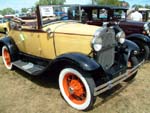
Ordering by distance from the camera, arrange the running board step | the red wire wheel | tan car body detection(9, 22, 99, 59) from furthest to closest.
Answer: the running board step, tan car body detection(9, 22, 99, 59), the red wire wheel

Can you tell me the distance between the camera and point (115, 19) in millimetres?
7598

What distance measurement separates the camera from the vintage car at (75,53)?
322 cm

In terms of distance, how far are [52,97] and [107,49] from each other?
1.33 m

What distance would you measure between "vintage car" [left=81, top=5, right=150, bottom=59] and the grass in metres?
2.09

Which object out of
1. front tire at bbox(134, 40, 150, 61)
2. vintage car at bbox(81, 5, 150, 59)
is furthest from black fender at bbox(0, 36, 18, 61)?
front tire at bbox(134, 40, 150, 61)

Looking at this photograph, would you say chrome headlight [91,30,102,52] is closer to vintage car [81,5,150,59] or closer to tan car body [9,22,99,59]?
tan car body [9,22,99,59]

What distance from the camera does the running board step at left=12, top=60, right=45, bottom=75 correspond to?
13.6ft

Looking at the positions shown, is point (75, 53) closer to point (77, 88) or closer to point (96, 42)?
point (96, 42)

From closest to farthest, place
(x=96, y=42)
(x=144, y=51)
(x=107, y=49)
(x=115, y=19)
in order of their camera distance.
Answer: (x=96, y=42) → (x=107, y=49) → (x=144, y=51) → (x=115, y=19)

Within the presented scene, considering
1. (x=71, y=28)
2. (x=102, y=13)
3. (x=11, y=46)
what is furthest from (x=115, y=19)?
(x=71, y=28)

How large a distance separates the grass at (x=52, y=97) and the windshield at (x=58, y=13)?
4.38 ft

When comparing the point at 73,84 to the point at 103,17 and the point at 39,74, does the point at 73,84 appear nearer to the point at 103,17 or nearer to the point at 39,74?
the point at 39,74

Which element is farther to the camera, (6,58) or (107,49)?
(6,58)

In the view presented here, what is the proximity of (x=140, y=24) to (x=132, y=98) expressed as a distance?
3.54 meters
